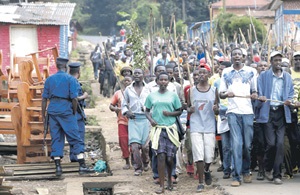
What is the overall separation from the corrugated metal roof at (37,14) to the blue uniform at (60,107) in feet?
57.5

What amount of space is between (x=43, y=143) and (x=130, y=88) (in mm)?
1679

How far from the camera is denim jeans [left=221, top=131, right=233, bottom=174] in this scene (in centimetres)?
1085

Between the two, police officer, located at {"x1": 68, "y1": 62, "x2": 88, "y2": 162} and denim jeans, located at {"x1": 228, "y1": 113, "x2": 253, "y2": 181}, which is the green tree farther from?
denim jeans, located at {"x1": 228, "y1": 113, "x2": 253, "y2": 181}

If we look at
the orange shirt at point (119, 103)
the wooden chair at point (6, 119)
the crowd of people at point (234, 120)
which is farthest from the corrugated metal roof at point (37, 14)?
the crowd of people at point (234, 120)

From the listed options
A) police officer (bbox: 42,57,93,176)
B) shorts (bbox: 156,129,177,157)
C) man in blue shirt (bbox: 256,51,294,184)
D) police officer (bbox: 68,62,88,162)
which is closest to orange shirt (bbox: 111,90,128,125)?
police officer (bbox: 68,62,88,162)

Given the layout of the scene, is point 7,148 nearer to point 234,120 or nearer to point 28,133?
point 28,133

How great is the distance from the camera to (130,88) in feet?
38.7

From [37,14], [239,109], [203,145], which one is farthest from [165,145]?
[37,14]

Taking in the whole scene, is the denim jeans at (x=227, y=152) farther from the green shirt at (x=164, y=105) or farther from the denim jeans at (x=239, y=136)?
the green shirt at (x=164, y=105)

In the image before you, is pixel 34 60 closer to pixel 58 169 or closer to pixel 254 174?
pixel 58 169

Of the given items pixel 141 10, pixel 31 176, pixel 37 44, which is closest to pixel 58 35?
pixel 37 44

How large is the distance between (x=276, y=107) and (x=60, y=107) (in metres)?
3.28

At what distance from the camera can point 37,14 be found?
29.6 metres

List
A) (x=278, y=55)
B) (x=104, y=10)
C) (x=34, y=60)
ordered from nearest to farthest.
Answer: (x=278, y=55) < (x=34, y=60) < (x=104, y=10)
